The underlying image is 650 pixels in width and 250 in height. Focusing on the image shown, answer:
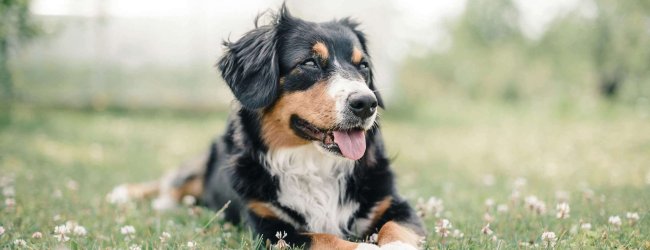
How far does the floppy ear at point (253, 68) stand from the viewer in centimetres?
366

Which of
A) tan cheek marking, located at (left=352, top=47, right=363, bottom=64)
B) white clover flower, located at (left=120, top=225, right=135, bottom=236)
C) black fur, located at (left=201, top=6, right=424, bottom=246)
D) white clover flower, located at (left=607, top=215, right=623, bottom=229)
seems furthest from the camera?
tan cheek marking, located at (left=352, top=47, right=363, bottom=64)

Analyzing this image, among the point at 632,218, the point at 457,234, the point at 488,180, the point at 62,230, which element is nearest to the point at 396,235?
the point at 457,234

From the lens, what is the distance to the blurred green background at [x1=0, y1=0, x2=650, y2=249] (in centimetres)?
428

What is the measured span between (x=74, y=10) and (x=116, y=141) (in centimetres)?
479

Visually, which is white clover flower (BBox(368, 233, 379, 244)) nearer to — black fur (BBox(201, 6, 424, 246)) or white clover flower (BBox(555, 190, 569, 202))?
black fur (BBox(201, 6, 424, 246))

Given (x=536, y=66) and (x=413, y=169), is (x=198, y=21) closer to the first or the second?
(x=413, y=169)

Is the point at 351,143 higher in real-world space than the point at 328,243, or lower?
higher

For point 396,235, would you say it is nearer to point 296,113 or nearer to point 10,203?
point 296,113

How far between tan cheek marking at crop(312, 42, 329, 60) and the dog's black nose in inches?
20.8

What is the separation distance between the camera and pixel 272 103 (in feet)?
12.3

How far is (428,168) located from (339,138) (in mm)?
4328

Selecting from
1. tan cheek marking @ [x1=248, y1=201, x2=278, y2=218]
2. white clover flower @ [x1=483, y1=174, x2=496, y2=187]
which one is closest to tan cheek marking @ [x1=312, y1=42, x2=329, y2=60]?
tan cheek marking @ [x1=248, y1=201, x2=278, y2=218]

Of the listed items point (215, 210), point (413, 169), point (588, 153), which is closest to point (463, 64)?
point (588, 153)

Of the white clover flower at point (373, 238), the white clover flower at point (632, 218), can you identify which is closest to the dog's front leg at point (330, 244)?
the white clover flower at point (373, 238)
